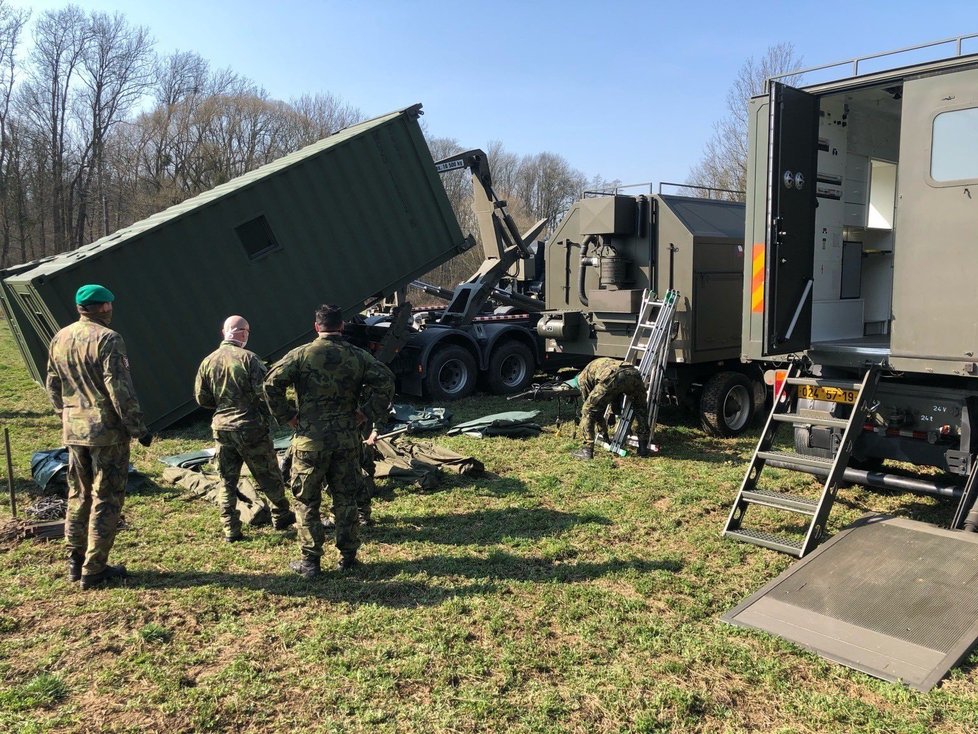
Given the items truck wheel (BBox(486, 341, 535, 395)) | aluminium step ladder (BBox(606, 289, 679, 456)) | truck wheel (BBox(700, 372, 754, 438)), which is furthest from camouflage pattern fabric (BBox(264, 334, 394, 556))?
truck wheel (BBox(486, 341, 535, 395))

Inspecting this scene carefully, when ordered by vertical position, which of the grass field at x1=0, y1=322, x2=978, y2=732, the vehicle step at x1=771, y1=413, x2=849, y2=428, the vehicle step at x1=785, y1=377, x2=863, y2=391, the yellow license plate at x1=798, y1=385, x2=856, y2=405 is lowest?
the grass field at x1=0, y1=322, x2=978, y2=732

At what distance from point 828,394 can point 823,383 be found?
0.09 m

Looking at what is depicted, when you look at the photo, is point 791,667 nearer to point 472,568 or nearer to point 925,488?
point 472,568

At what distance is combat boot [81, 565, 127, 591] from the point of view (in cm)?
452

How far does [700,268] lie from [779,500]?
13.1 feet

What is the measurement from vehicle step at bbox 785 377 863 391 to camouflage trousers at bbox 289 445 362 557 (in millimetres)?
3406

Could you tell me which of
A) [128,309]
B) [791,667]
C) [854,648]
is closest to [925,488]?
[854,648]

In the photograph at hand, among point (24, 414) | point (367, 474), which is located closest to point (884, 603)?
point (367, 474)

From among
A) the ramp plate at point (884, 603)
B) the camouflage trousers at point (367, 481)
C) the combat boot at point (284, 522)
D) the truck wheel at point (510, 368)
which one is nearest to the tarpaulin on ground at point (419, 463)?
the camouflage trousers at point (367, 481)

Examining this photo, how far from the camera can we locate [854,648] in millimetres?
3646

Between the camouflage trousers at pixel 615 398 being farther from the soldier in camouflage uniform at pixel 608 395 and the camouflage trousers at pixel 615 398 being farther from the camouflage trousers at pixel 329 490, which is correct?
the camouflage trousers at pixel 329 490

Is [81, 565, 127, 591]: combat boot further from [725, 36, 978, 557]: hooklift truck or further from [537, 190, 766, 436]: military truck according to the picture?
[537, 190, 766, 436]: military truck

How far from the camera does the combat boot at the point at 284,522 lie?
557cm

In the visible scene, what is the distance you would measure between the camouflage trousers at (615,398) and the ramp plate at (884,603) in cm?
288
